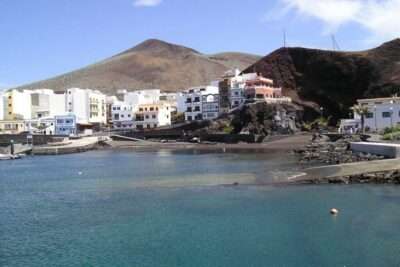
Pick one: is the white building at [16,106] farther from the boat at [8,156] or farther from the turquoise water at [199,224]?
the turquoise water at [199,224]

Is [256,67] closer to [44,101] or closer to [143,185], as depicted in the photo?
[44,101]

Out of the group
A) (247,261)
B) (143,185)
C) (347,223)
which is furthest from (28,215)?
(347,223)

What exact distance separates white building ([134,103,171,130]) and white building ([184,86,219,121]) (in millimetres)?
6580

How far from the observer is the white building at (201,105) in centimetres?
11956

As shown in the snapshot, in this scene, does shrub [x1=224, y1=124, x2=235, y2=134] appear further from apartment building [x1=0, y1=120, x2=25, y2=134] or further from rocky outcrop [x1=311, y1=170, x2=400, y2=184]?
rocky outcrop [x1=311, y1=170, x2=400, y2=184]

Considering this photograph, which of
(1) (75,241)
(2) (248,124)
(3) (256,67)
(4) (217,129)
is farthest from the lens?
(3) (256,67)

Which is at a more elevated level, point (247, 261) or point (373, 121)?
point (373, 121)

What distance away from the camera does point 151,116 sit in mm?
124875

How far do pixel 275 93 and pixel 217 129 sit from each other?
19.7 meters

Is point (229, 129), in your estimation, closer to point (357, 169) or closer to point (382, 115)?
point (382, 115)

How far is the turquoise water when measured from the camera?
2078cm

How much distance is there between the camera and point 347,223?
25453 millimetres

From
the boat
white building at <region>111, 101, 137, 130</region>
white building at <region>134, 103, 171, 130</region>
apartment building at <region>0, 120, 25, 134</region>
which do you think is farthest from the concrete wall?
apartment building at <region>0, 120, 25, 134</region>

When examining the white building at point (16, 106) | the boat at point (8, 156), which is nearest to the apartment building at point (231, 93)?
the boat at point (8, 156)
